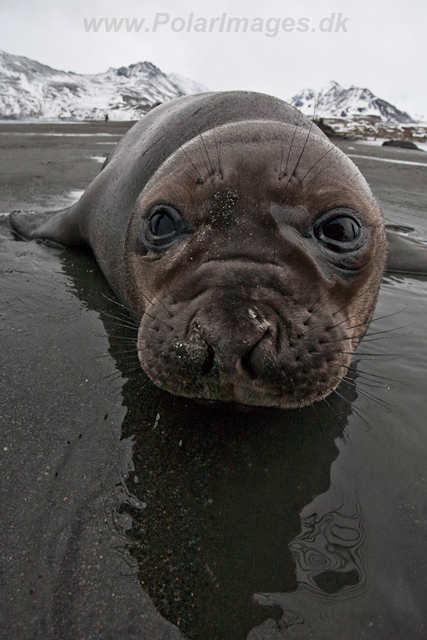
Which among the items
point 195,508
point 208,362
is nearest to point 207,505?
point 195,508

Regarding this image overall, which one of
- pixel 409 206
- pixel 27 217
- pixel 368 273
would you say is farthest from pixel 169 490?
pixel 409 206

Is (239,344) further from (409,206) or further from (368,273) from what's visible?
(409,206)

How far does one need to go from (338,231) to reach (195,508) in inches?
57.7

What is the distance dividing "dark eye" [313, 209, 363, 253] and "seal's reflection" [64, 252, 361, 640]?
0.84 m

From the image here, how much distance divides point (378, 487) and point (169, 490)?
2.82ft

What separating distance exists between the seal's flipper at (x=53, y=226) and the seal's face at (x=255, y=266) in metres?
2.00

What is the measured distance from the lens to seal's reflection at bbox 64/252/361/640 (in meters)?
1.40

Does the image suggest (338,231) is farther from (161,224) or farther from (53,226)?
(53,226)

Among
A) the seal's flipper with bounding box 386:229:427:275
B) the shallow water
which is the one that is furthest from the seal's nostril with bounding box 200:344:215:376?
the seal's flipper with bounding box 386:229:427:275

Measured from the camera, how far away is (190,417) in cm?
219

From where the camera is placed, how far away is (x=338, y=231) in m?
2.23

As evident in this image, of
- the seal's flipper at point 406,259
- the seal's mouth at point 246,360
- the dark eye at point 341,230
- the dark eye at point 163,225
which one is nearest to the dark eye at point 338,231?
the dark eye at point 341,230

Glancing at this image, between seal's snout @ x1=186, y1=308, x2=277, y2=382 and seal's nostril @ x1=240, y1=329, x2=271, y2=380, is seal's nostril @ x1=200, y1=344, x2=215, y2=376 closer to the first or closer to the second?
seal's snout @ x1=186, y1=308, x2=277, y2=382

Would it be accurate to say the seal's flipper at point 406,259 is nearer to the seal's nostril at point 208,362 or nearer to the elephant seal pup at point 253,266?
the elephant seal pup at point 253,266
